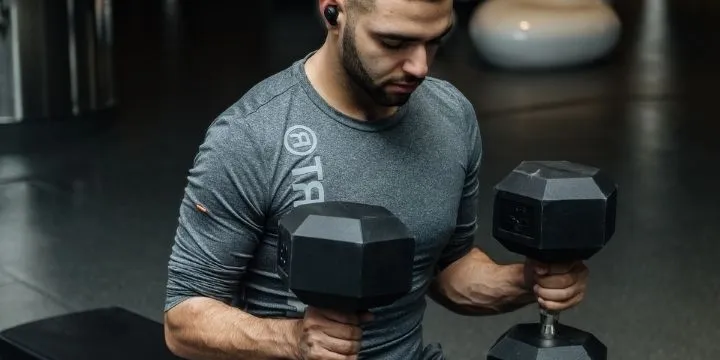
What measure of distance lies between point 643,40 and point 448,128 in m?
9.01

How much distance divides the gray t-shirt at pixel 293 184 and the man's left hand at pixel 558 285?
206 millimetres

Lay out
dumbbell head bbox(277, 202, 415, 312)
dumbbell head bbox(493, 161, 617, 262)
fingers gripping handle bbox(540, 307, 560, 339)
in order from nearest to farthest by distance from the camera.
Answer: dumbbell head bbox(277, 202, 415, 312) → dumbbell head bbox(493, 161, 617, 262) → fingers gripping handle bbox(540, 307, 560, 339)

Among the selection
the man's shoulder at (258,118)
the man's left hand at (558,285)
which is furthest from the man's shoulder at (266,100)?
the man's left hand at (558,285)

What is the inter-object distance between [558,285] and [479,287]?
0.34m

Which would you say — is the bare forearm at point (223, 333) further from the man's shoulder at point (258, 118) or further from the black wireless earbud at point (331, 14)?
the black wireless earbud at point (331, 14)

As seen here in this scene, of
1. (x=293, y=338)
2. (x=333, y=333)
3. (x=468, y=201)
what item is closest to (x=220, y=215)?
(x=293, y=338)

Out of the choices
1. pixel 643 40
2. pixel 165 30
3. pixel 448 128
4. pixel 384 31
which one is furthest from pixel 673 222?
pixel 165 30

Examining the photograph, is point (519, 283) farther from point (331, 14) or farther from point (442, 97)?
point (331, 14)

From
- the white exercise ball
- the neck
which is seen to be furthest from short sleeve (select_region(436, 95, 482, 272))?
the white exercise ball

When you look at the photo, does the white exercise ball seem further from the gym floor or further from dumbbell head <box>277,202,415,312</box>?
dumbbell head <box>277,202,415,312</box>

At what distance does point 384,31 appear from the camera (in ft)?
6.22

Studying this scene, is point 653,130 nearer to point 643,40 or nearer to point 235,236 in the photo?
point 643,40

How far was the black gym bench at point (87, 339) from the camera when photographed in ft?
8.75

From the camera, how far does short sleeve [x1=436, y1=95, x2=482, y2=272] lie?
228 centimetres
